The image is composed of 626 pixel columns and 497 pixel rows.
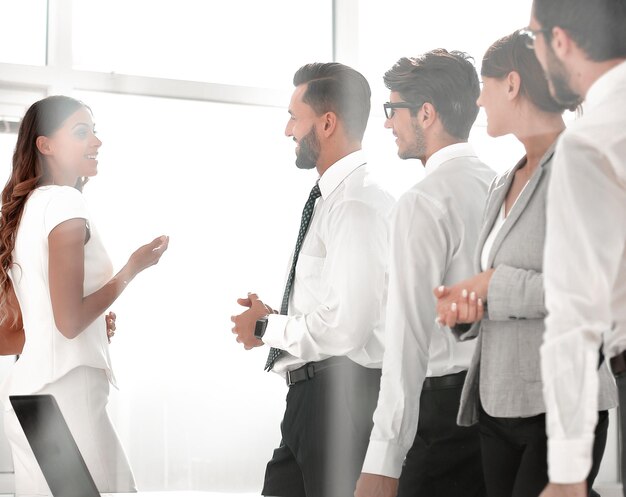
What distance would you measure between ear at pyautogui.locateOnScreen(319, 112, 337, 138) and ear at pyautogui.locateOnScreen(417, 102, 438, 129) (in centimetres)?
38

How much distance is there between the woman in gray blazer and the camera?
1.59 m

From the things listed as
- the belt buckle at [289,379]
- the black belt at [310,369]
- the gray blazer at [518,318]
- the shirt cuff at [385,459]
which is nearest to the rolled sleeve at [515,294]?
the gray blazer at [518,318]

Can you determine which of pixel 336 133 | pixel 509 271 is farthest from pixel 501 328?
pixel 336 133

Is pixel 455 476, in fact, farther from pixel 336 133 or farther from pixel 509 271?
pixel 336 133

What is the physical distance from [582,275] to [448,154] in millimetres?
858

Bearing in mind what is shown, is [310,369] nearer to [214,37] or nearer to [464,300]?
[464,300]

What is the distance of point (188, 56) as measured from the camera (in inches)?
103

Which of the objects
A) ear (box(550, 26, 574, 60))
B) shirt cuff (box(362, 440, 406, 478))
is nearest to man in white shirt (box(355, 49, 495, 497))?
shirt cuff (box(362, 440, 406, 478))

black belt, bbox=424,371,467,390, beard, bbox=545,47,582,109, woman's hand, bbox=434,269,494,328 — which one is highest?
beard, bbox=545,47,582,109

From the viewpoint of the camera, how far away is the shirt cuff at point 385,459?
1.86m

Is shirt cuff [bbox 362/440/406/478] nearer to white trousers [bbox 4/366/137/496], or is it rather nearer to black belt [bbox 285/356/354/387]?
black belt [bbox 285/356/354/387]

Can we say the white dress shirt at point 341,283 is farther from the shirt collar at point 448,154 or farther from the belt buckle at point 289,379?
the shirt collar at point 448,154

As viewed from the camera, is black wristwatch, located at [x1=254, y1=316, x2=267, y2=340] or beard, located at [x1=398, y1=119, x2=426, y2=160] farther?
black wristwatch, located at [x1=254, y1=316, x2=267, y2=340]

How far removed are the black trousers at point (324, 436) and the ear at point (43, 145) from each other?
3.20 ft
